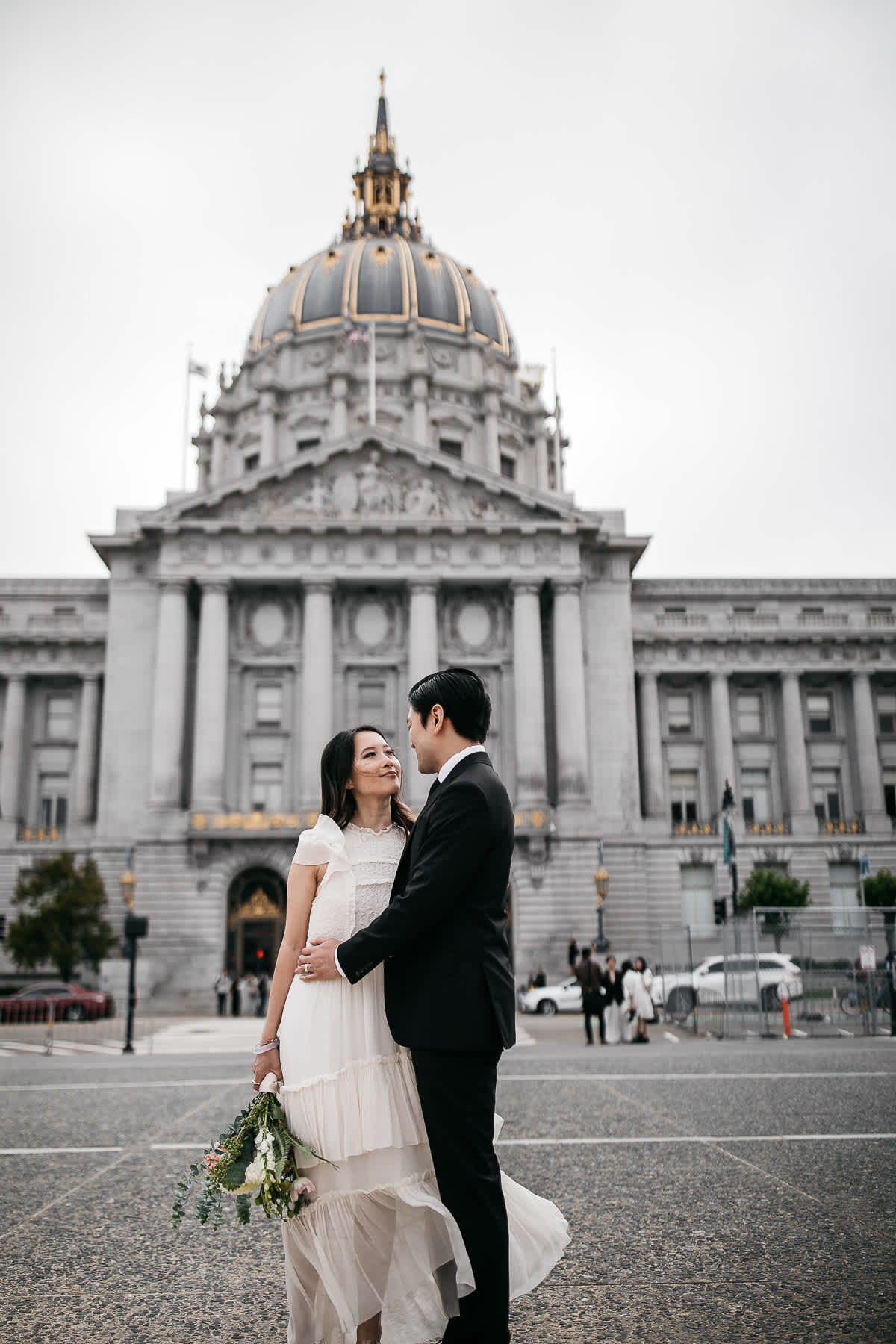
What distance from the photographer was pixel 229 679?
53594 mm

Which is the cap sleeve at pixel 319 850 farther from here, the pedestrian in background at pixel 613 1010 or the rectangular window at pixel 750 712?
the rectangular window at pixel 750 712

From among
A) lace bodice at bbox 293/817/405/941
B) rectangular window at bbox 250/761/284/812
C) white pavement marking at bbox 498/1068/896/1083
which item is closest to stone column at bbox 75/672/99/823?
rectangular window at bbox 250/761/284/812

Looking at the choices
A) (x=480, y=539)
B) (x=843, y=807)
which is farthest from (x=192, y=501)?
(x=843, y=807)

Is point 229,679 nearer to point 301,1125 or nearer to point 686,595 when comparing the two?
point 686,595

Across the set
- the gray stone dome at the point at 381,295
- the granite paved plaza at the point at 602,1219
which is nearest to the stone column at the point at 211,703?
the gray stone dome at the point at 381,295

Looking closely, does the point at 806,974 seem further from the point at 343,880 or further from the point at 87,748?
the point at 87,748

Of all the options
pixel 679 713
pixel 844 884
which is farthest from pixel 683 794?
pixel 844 884

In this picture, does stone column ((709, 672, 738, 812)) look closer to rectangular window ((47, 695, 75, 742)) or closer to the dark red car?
the dark red car

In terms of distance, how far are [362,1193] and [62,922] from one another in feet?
137

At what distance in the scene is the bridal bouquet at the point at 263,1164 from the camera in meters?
4.42

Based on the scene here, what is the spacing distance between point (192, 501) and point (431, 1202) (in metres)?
50.9

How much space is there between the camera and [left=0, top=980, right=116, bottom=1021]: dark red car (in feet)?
119

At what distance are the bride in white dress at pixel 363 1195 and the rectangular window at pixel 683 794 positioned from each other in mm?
55757

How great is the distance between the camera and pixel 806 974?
86.1 ft
